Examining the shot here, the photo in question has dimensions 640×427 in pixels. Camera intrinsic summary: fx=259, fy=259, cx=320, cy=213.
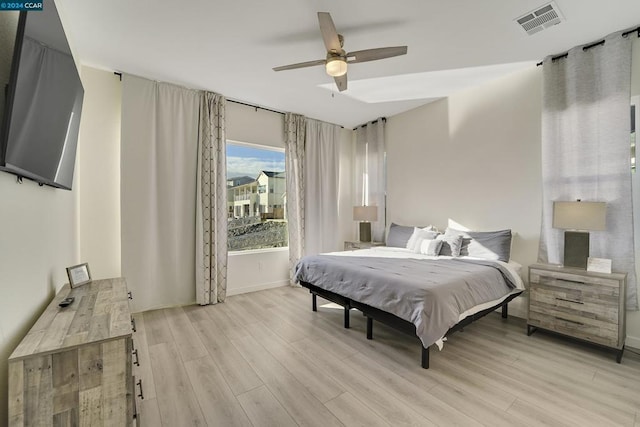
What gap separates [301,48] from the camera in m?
2.69

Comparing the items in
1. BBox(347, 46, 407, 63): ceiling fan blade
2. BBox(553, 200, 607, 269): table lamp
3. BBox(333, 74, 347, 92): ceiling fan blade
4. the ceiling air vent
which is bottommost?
BBox(553, 200, 607, 269): table lamp

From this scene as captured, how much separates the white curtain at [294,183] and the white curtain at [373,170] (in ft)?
4.37

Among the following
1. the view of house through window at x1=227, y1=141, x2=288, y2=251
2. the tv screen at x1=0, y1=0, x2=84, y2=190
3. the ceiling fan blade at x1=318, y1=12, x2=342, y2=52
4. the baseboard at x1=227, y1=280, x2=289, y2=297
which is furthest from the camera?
the view of house through window at x1=227, y1=141, x2=288, y2=251

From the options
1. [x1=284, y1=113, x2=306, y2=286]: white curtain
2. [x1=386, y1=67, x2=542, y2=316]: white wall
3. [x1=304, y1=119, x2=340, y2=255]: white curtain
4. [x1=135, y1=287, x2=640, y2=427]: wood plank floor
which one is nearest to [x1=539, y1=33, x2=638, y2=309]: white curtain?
[x1=386, y1=67, x2=542, y2=316]: white wall

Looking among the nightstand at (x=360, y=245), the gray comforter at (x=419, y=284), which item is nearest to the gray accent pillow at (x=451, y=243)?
the gray comforter at (x=419, y=284)

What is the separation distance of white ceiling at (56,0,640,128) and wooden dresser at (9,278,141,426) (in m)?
2.41

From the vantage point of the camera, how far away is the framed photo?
195 cm

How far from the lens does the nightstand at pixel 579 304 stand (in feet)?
7.29

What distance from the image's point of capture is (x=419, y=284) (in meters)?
2.20

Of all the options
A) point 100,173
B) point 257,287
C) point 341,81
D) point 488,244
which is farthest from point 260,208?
point 488,244

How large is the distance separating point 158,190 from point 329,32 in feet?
9.27

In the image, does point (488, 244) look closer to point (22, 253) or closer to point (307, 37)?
point (307, 37)

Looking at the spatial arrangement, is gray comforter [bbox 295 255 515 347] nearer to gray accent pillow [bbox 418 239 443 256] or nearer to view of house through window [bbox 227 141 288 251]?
gray accent pillow [bbox 418 239 443 256]

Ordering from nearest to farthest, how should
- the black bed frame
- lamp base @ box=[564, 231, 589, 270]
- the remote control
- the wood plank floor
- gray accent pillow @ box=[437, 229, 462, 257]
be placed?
1. the remote control
2. the wood plank floor
3. the black bed frame
4. lamp base @ box=[564, 231, 589, 270]
5. gray accent pillow @ box=[437, 229, 462, 257]
